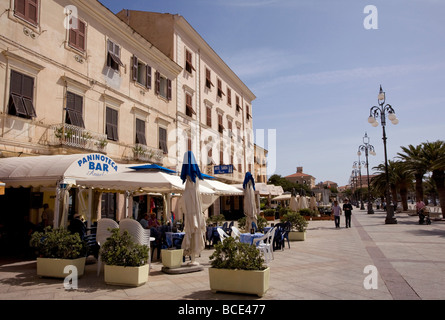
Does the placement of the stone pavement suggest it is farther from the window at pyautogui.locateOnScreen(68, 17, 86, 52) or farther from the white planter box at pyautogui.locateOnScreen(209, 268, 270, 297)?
the window at pyautogui.locateOnScreen(68, 17, 86, 52)

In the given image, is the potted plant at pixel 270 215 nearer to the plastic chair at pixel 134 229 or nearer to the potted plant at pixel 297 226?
the potted plant at pixel 297 226

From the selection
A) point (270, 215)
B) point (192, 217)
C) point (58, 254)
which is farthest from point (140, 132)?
point (270, 215)

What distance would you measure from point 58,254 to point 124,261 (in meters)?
1.74

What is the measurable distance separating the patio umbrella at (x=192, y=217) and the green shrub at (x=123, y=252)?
1472 mm

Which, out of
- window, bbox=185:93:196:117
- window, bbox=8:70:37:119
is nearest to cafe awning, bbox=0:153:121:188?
window, bbox=8:70:37:119

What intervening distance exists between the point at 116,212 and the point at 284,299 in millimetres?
12782

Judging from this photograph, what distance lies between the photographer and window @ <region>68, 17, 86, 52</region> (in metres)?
13.9

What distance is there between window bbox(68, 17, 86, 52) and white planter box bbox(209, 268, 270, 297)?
12.2m

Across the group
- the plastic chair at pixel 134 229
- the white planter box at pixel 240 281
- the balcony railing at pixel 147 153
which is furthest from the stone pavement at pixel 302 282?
the balcony railing at pixel 147 153

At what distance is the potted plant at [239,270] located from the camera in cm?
545

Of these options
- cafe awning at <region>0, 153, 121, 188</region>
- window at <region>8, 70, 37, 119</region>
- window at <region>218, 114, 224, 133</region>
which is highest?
window at <region>218, 114, 224, 133</region>
